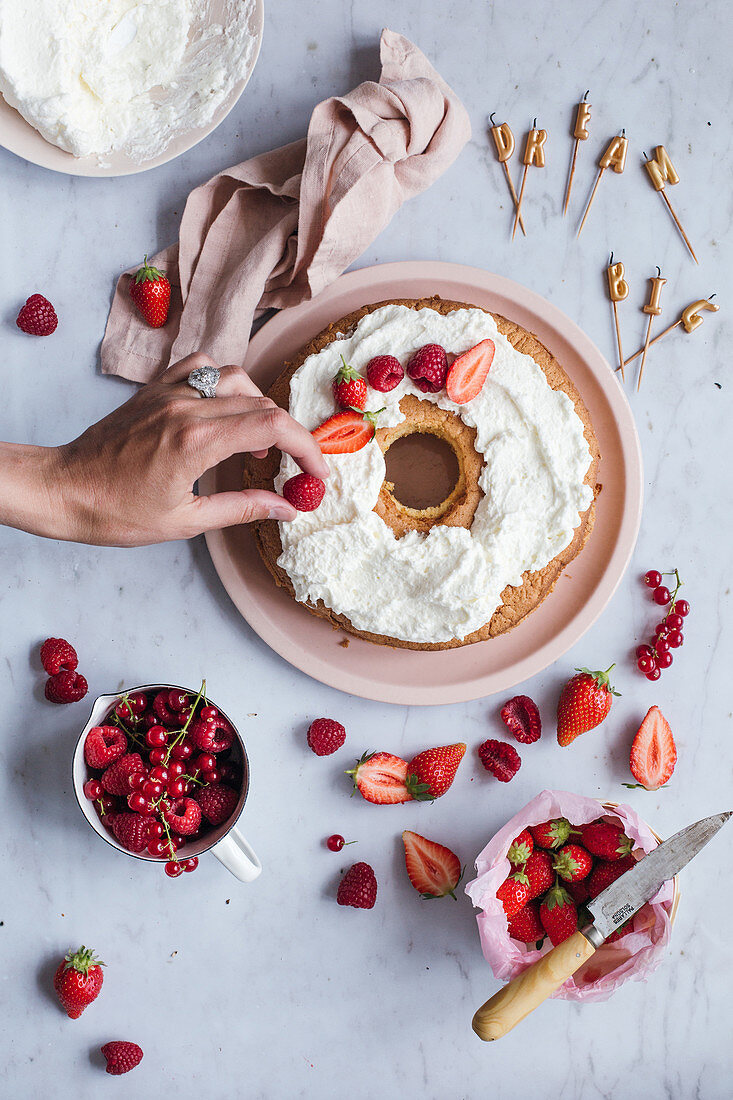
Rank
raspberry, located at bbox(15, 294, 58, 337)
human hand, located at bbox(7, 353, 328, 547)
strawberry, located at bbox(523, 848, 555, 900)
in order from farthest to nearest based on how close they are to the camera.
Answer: raspberry, located at bbox(15, 294, 58, 337) → strawberry, located at bbox(523, 848, 555, 900) → human hand, located at bbox(7, 353, 328, 547)

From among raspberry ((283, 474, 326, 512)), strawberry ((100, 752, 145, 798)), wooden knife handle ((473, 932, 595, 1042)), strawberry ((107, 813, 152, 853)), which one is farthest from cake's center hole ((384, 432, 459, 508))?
wooden knife handle ((473, 932, 595, 1042))

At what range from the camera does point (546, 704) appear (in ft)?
8.26

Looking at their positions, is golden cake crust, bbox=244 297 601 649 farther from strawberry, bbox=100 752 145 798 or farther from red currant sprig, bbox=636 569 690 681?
strawberry, bbox=100 752 145 798

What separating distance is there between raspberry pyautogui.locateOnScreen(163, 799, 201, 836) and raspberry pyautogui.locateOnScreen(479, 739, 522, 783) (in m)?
0.87

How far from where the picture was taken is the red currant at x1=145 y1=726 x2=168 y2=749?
2193mm

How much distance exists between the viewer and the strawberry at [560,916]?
229 centimetres

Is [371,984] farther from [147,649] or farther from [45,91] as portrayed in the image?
[45,91]

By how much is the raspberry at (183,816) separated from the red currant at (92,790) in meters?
0.20

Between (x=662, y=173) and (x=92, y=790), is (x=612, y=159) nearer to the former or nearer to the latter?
(x=662, y=173)

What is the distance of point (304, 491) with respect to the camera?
81.2 inches

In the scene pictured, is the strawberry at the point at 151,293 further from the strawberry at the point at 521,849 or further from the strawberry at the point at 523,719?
the strawberry at the point at 521,849

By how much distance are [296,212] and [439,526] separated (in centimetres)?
102

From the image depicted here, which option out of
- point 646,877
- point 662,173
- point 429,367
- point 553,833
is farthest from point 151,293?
point 646,877

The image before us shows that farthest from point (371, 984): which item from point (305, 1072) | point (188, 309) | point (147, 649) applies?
point (188, 309)
